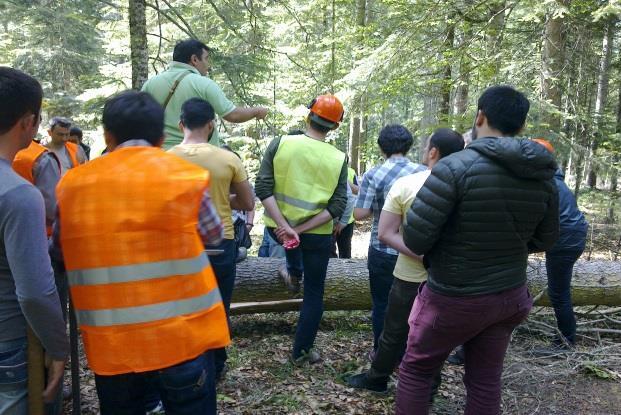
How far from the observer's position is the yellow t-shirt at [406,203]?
340cm

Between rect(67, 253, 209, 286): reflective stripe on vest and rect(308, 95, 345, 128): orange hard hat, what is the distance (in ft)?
7.90

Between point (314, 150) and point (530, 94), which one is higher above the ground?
point (530, 94)

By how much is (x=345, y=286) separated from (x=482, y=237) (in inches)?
126

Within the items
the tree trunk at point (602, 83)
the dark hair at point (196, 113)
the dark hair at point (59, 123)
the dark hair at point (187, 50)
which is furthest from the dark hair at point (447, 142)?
the tree trunk at point (602, 83)

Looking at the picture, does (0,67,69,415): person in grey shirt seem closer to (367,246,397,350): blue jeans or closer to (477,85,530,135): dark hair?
(477,85,530,135): dark hair

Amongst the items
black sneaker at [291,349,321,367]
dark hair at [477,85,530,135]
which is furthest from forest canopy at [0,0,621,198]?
dark hair at [477,85,530,135]

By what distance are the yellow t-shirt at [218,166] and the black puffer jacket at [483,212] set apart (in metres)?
1.39

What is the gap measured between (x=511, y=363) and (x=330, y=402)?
2.03 meters

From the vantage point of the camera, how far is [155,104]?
2.12 metres

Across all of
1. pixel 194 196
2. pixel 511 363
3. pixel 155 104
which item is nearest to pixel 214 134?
pixel 155 104

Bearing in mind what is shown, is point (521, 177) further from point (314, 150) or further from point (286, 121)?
point (286, 121)

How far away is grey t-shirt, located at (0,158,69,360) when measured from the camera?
69.8 inches

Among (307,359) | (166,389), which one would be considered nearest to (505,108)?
(166,389)

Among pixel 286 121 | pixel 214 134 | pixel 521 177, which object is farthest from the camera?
pixel 286 121
